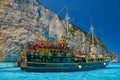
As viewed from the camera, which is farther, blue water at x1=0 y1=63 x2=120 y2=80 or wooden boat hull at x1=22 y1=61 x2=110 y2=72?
wooden boat hull at x1=22 y1=61 x2=110 y2=72

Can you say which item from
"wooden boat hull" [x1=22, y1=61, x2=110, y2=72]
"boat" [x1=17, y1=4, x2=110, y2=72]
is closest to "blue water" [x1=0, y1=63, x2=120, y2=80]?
"wooden boat hull" [x1=22, y1=61, x2=110, y2=72]

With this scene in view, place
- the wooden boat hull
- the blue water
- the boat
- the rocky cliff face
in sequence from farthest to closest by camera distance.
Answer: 1. the rocky cliff face
2. the boat
3. the wooden boat hull
4. the blue water

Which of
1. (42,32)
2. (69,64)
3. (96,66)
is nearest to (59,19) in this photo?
(42,32)

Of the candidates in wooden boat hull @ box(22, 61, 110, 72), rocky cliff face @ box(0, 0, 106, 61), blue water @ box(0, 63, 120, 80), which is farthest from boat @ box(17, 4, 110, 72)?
rocky cliff face @ box(0, 0, 106, 61)

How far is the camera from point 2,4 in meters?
156

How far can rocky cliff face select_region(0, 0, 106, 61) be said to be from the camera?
145 m

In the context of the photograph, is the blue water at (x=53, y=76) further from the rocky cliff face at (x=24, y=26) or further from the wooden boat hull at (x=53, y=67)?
the rocky cliff face at (x=24, y=26)

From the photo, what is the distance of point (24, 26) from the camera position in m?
153

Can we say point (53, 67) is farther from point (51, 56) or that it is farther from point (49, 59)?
point (51, 56)

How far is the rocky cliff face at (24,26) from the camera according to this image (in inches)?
5723

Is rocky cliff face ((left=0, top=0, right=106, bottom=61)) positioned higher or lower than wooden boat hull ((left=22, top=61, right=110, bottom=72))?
higher

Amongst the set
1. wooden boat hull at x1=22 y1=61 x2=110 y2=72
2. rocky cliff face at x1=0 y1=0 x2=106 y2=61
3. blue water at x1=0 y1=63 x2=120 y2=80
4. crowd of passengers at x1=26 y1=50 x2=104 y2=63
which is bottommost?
blue water at x1=0 y1=63 x2=120 y2=80

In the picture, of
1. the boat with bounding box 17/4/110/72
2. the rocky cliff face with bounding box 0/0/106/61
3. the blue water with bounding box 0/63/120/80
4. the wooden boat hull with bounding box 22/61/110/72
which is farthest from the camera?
the rocky cliff face with bounding box 0/0/106/61

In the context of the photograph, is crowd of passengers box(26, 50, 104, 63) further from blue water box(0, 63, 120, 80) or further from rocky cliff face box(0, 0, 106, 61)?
rocky cliff face box(0, 0, 106, 61)
